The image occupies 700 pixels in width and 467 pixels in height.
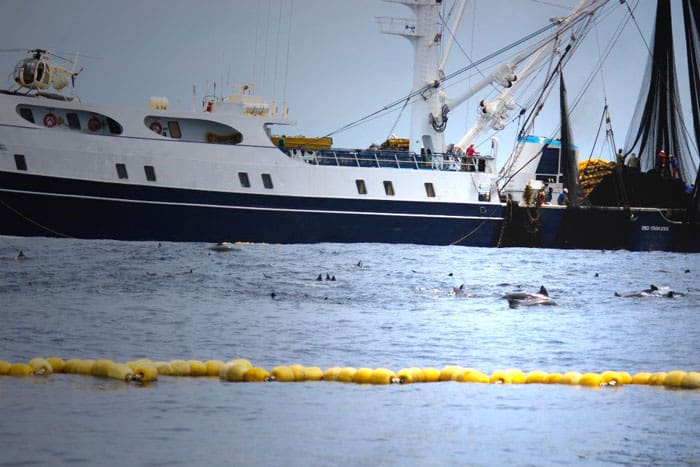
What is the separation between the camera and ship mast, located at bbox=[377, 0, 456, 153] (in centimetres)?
5553

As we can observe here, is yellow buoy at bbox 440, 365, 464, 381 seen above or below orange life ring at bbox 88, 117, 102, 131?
below

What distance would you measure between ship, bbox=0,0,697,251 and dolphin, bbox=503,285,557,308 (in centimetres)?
1958

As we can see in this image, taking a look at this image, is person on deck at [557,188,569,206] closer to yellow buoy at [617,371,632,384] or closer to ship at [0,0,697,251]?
ship at [0,0,697,251]

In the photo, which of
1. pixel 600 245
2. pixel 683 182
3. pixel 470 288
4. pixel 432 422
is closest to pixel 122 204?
pixel 470 288

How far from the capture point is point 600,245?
55562mm

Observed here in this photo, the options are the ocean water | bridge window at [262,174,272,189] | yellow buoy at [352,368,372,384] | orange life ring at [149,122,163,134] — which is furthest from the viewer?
bridge window at [262,174,272,189]

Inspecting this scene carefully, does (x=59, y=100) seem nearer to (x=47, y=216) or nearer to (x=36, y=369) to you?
(x=47, y=216)

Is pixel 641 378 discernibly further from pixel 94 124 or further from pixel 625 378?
pixel 94 124

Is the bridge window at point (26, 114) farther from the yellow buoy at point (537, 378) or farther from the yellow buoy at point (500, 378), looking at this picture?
the yellow buoy at point (537, 378)

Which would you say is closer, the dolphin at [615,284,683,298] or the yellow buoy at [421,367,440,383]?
the yellow buoy at [421,367,440,383]

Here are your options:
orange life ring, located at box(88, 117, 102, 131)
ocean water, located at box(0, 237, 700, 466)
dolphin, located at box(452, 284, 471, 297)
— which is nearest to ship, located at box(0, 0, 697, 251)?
orange life ring, located at box(88, 117, 102, 131)

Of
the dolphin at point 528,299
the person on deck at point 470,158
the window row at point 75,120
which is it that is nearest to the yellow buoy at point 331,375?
the dolphin at point 528,299

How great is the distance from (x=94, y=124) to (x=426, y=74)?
17519 millimetres

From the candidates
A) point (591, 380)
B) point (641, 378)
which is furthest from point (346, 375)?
point (641, 378)
